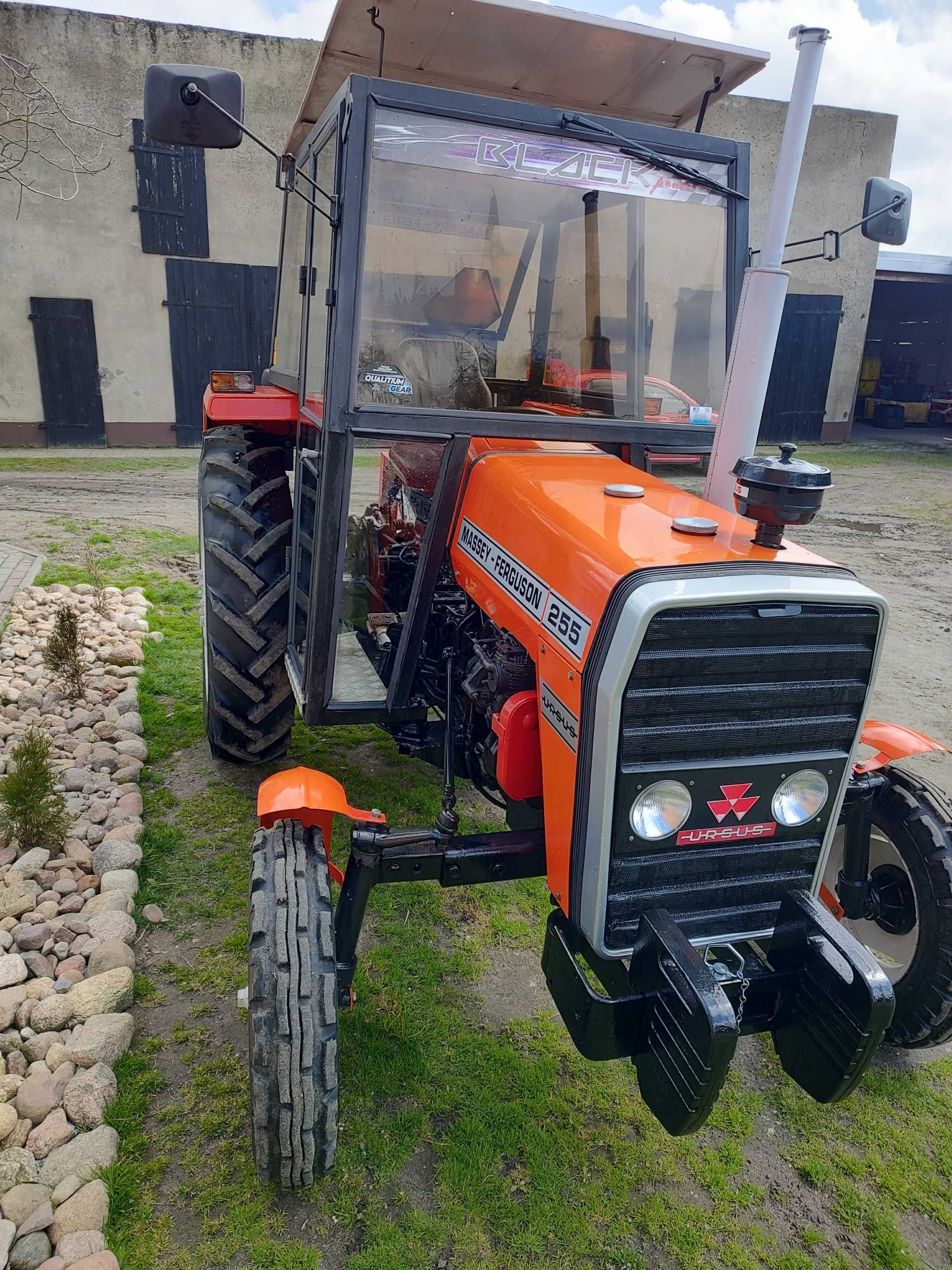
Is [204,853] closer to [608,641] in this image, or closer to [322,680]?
[322,680]

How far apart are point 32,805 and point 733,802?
2555 millimetres

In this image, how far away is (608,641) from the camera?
6.25 feet

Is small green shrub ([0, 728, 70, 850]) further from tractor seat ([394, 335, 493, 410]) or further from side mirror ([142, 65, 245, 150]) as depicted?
side mirror ([142, 65, 245, 150])

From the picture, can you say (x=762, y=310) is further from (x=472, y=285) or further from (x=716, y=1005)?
(x=716, y=1005)

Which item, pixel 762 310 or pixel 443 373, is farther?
pixel 443 373

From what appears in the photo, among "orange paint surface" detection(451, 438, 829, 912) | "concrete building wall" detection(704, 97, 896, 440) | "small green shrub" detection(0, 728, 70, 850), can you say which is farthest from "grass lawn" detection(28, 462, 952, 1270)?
"concrete building wall" detection(704, 97, 896, 440)

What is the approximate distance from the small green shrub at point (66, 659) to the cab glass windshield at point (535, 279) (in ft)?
9.25

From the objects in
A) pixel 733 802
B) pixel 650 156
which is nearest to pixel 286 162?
pixel 650 156

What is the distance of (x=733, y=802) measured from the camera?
2.06 meters

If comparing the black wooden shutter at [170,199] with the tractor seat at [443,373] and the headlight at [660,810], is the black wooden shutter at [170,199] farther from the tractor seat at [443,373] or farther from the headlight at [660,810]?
the headlight at [660,810]

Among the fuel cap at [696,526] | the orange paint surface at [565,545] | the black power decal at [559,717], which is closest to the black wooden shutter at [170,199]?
the orange paint surface at [565,545]

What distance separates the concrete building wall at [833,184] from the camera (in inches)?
566

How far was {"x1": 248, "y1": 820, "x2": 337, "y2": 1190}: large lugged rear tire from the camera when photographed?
2025 mm

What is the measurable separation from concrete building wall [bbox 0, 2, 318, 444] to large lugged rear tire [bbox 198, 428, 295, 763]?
31.2 ft
